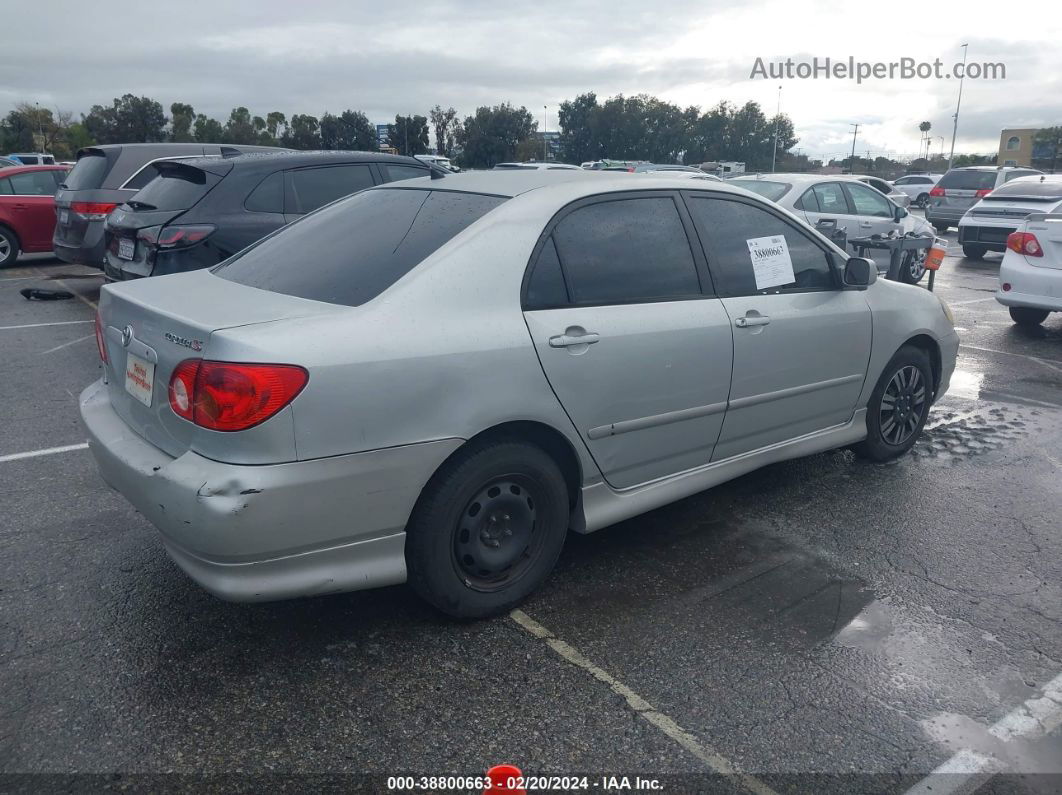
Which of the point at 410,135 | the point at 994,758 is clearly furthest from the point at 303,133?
the point at 994,758

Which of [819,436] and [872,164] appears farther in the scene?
[872,164]

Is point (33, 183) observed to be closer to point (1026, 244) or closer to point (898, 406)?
point (898, 406)

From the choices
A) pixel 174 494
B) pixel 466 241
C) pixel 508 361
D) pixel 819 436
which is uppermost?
pixel 466 241

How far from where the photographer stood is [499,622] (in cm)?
329

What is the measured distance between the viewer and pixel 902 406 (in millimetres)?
5043

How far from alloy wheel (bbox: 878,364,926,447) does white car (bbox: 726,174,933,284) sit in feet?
20.4

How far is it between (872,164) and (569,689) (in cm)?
8030

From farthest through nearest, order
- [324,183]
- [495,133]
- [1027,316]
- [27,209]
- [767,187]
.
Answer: [495,133], [27,209], [767,187], [1027,316], [324,183]

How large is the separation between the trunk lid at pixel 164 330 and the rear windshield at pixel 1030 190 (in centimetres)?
1498

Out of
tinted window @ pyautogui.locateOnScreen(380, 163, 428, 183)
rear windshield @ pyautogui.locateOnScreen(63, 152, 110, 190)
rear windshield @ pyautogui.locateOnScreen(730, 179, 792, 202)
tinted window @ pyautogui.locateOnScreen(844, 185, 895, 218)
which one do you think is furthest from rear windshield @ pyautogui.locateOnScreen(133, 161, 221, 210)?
tinted window @ pyautogui.locateOnScreen(844, 185, 895, 218)

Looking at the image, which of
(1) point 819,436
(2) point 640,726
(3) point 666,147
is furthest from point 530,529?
(3) point 666,147

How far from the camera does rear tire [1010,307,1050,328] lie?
947 centimetres

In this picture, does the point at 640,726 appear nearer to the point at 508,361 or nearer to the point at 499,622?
the point at 499,622

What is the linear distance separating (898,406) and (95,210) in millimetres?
9248
